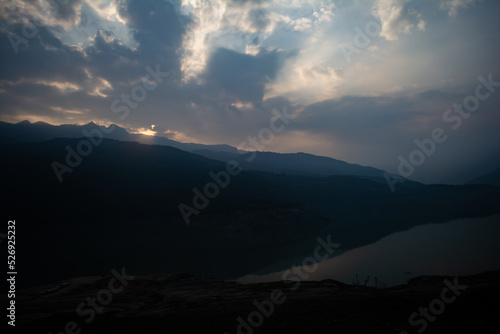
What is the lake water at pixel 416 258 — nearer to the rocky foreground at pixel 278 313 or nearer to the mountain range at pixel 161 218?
the mountain range at pixel 161 218

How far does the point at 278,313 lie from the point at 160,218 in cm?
6738

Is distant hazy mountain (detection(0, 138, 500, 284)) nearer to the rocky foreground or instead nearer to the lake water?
the lake water

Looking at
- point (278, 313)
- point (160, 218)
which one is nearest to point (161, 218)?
point (160, 218)

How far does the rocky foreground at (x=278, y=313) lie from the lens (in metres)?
13.7

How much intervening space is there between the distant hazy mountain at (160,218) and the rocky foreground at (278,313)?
2098cm

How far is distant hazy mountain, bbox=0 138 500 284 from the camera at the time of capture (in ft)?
177

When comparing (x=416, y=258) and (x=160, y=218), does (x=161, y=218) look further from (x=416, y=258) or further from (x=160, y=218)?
(x=416, y=258)

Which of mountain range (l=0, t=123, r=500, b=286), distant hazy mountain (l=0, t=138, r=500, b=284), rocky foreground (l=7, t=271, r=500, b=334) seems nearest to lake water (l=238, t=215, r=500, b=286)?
distant hazy mountain (l=0, t=138, r=500, b=284)

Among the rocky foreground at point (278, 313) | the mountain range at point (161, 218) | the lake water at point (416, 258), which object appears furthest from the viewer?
the mountain range at point (161, 218)

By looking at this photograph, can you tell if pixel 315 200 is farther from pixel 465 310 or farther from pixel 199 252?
pixel 465 310

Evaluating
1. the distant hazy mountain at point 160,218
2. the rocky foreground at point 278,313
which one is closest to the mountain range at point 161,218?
the distant hazy mountain at point 160,218

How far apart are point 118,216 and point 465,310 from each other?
83477 mm

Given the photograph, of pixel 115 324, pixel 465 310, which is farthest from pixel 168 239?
pixel 465 310

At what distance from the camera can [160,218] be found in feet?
258
